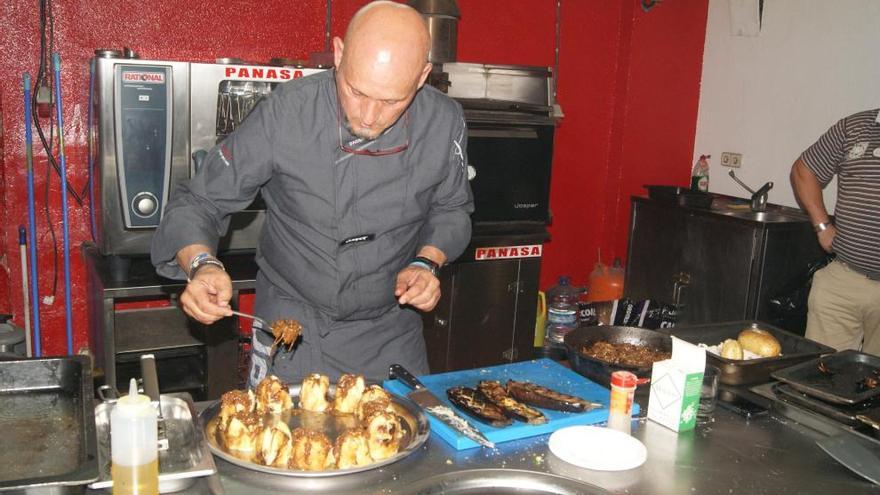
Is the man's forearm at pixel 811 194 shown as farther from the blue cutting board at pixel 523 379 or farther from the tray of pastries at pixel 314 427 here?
the tray of pastries at pixel 314 427

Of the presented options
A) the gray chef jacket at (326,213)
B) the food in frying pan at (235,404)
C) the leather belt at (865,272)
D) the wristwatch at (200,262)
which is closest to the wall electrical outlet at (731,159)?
the leather belt at (865,272)

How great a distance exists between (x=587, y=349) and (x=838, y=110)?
11.0 ft

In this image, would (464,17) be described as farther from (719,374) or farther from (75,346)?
(719,374)

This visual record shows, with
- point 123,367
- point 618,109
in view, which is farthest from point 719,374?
point 618,109

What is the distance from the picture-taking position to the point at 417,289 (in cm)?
228

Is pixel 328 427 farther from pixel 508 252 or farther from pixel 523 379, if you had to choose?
pixel 508 252

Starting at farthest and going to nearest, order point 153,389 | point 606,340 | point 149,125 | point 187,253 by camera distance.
Answer: point 149,125 → point 606,340 → point 187,253 → point 153,389

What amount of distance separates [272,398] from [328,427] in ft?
0.52

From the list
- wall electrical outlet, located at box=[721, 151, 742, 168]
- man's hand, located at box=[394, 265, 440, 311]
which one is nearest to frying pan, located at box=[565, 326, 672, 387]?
man's hand, located at box=[394, 265, 440, 311]

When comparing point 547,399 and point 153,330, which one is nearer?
point 547,399

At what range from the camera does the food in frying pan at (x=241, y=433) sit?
169cm

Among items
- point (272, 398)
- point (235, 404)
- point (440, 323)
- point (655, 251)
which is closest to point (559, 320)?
point (655, 251)

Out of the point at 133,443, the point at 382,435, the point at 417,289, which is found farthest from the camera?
the point at 417,289

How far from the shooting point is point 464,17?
489 cm
